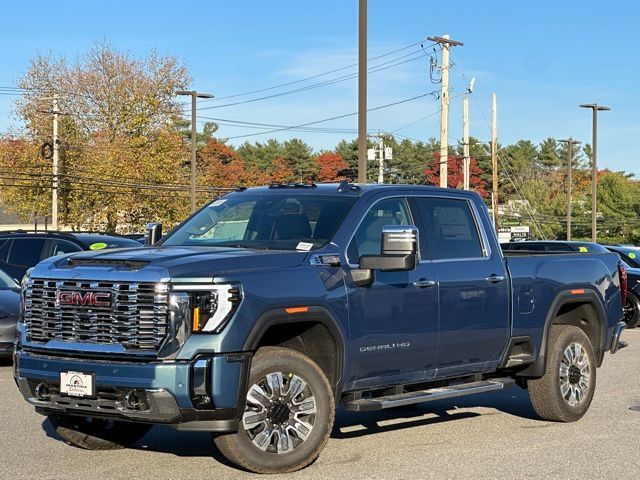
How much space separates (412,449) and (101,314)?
9.09 feet

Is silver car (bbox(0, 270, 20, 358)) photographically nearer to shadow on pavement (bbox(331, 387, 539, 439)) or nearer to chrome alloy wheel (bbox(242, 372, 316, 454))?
shadow on pavement (bbox(331, 387, 539, 439))

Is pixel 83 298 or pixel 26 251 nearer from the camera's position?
pixel 83 298

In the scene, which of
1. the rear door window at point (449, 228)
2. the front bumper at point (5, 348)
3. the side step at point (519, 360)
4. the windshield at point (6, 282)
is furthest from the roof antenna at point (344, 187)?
the windshield at point (6, 282)

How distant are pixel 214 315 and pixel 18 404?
4.38 m

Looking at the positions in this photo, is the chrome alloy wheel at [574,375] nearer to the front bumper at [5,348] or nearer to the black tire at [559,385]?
the black tire at [559,385]

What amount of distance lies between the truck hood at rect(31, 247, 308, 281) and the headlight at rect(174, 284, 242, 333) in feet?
0.29

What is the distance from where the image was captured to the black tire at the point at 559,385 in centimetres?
930

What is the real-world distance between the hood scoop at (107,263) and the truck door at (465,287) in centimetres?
250

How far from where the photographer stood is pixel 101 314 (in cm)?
672

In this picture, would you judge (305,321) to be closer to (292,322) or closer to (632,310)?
(292,322)

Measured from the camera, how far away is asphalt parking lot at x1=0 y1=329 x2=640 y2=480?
7.21 metres

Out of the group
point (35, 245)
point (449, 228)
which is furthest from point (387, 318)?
point (35, 245)

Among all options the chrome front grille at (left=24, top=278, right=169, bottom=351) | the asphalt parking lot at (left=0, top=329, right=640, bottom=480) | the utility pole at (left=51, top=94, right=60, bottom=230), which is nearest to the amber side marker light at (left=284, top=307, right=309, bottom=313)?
the chrome front grille at (left=24, top=278, right=169, bottom=351)

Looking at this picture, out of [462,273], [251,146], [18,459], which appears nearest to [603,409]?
[462,273]
